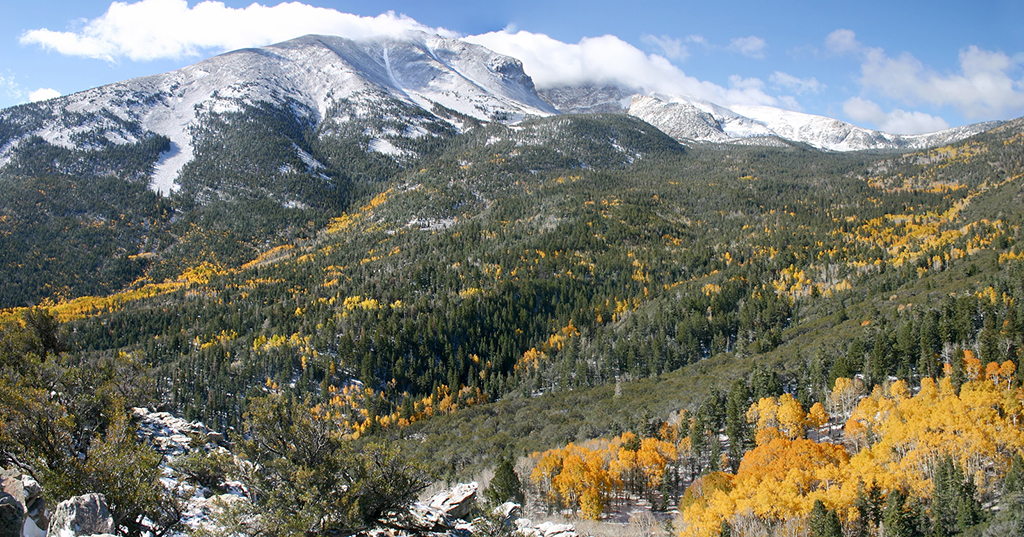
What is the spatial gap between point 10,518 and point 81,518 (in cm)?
222

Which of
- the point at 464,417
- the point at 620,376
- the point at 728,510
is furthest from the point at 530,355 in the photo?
the point at 728,510

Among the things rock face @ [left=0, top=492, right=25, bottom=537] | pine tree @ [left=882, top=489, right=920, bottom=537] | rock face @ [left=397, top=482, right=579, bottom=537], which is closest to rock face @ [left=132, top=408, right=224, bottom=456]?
rock face @ [left=397, top=482, right=579, bottom=537]

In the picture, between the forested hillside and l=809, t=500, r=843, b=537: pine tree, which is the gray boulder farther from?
l=809, t=500, r=843, b=537: pine tree

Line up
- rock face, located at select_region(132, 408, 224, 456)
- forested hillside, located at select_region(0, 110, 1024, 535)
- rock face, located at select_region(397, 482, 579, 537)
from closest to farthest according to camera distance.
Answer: rock face, located at select_region(397, 482, 579, 537) < rock face, located at select_region(132, 408, 224, 456) < forested hillside, located at select_region(0, 110, 1024, 535)

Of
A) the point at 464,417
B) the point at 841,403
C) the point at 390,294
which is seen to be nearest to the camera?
the point at 841,403

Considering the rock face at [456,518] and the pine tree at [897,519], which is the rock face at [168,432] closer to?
the rock face at [456,518]

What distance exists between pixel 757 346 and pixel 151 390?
12827cm

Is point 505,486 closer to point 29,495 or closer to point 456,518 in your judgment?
point 456,518

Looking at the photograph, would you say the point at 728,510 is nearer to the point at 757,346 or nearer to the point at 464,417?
the point at 464,417

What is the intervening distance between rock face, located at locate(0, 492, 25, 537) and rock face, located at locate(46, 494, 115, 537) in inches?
39.3

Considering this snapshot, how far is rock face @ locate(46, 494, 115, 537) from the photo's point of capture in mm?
20031

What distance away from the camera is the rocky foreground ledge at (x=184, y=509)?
20.2 metres

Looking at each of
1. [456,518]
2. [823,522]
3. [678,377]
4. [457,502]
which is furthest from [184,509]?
[678,377]

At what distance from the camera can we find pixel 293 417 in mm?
29766
